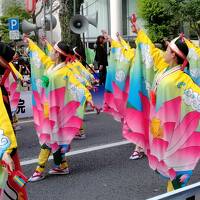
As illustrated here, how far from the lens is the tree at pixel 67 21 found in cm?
1397

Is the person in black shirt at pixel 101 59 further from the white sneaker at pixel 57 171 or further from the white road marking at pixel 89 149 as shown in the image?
the white sneaker at pixel 57 171

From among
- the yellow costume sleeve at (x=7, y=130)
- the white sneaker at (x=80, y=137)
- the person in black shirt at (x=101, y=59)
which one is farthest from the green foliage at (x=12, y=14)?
the yellow costume sleeve at (x=7, y=130)

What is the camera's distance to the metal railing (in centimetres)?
234

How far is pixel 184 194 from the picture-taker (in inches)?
97.3

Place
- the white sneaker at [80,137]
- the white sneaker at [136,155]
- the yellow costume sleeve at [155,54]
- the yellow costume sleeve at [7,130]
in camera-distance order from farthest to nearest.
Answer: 1. the white sneaker at [80,137]
2. the white sneaker at [136,155]
3. the yellow costume sleeve at [155,54]
4. the yellow costume sleeve at [7,130]

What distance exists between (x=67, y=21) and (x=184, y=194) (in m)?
12.1

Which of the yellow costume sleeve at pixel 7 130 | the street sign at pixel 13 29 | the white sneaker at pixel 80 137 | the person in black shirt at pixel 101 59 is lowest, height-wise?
the white sneaker at pixel 80 137

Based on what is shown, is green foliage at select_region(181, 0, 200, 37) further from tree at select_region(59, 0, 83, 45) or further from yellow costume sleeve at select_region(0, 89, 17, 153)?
yellow costume sleeve at select_region(0, 89, 17, 153)

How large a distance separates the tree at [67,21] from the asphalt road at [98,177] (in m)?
6.92

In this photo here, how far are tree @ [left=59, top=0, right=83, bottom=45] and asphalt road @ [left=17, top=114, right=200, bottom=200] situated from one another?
692 cm

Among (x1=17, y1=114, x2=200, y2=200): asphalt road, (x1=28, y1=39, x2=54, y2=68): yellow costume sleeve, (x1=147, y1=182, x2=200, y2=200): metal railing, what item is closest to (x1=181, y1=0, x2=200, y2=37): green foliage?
(x1=17, y1=114, x2=200, y2=200): asphalt road

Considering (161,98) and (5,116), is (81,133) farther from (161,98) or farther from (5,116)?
(5,116)

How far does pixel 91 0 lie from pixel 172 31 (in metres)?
11.7

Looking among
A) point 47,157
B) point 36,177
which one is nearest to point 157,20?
point 47,157
